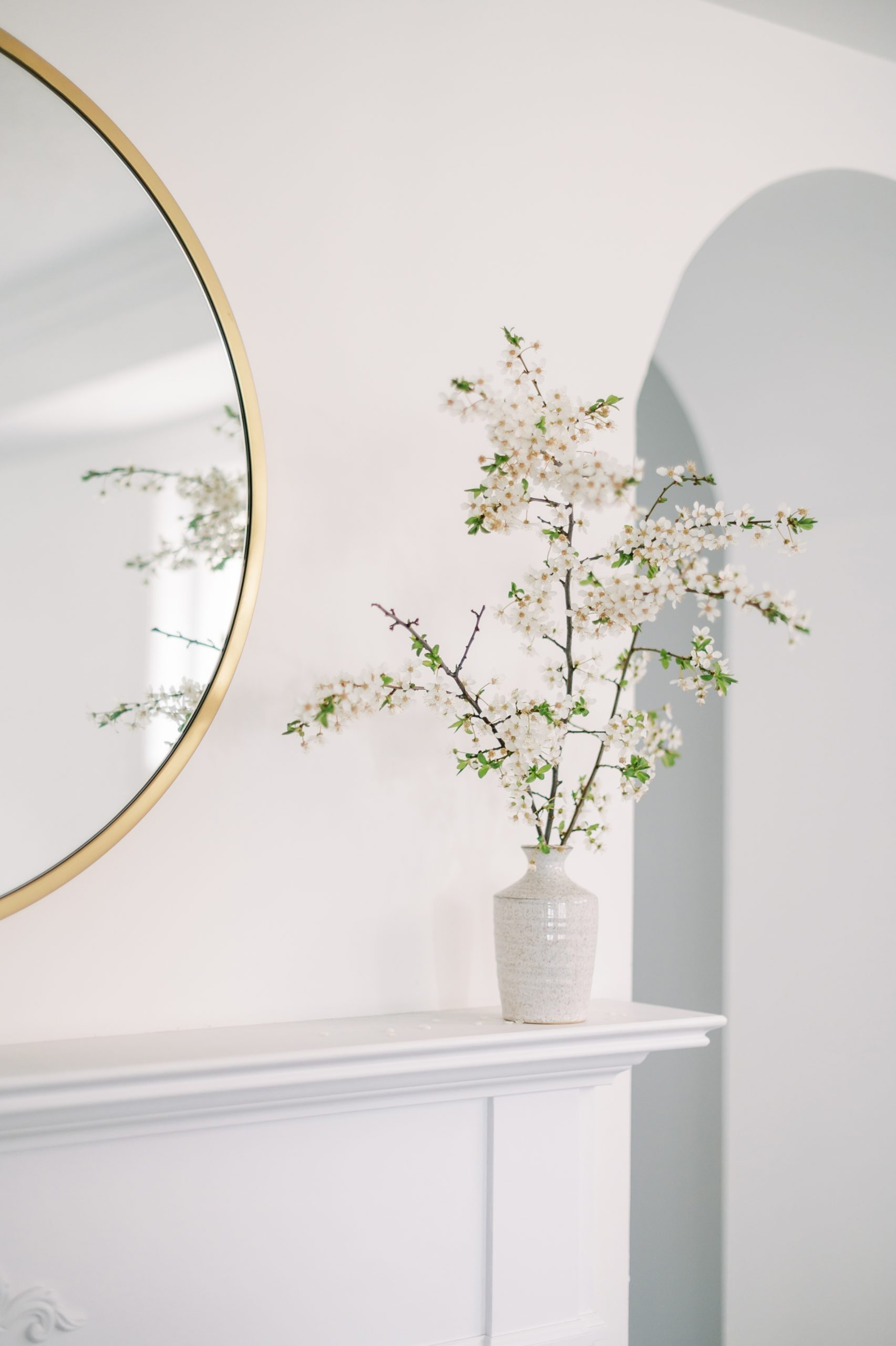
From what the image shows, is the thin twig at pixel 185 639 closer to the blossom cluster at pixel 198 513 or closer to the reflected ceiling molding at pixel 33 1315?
the blossom cluster at pixel 198 513

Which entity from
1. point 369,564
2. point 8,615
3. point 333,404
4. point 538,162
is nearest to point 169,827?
point 8,615

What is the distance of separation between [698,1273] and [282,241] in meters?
2.15

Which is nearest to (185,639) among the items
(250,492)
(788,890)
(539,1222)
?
(250,492)

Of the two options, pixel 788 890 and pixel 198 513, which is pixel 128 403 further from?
pixel 788 890

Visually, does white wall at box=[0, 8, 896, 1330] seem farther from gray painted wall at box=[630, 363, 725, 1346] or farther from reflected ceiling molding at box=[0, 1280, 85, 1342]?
gray painted wall at box=[630, 363, 725, 1346]

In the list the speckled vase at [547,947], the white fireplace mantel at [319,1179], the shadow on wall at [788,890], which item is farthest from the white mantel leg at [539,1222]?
the shadow on wall at [788,890]

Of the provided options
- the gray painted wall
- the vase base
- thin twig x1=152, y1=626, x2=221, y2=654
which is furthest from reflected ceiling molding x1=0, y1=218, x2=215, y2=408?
the gray painted wall

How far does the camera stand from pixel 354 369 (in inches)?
52.2

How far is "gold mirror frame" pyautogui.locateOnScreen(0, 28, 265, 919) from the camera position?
111 cm

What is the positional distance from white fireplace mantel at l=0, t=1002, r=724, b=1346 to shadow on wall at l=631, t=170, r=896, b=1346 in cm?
108

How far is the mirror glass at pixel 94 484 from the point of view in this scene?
3.63ft

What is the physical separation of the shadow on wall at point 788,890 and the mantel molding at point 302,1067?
1.11 metres

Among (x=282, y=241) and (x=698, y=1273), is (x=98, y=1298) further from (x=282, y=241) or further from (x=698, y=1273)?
(x=698, y=1273)

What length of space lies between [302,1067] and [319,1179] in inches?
6.6
